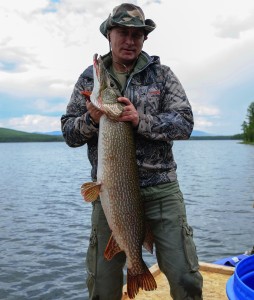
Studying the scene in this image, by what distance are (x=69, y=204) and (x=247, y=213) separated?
852cm

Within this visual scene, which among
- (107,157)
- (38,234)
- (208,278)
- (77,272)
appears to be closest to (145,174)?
(107,157)

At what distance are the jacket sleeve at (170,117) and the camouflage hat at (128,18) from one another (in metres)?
0.49

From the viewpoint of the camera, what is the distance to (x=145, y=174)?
4.67m

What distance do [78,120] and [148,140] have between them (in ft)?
2.41

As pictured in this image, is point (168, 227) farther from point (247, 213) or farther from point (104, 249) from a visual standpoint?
point (247, 213)

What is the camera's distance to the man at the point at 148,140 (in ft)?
14.6

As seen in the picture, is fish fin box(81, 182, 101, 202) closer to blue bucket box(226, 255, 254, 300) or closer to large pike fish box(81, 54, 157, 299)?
large pike fish box(81, 54, 157, 299)

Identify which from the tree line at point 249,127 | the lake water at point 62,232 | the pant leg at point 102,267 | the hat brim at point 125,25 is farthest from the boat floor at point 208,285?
the tree line at point 249,127

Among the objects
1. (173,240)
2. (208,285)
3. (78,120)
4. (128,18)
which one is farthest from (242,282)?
(208,285)

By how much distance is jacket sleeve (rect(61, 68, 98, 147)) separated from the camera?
4484 mm

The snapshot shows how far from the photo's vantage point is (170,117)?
451 cm

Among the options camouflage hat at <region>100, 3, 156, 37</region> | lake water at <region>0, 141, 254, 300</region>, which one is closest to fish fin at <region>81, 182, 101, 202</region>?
camouflage hat at <region>100, 3, 156, 37</region>

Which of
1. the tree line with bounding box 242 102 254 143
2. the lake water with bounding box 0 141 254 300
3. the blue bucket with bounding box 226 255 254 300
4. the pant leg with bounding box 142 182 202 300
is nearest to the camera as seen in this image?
the blue bucket with bounding box 226 255 254 300

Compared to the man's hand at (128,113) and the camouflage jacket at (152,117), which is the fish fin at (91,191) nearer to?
the camouflage jacket at (152,117)
